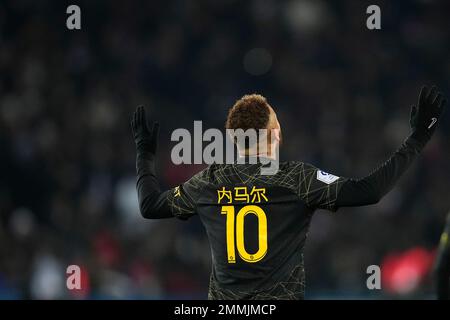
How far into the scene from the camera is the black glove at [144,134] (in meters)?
3.77

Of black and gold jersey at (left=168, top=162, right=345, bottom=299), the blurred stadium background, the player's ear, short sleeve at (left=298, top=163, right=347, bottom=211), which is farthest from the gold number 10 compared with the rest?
the blurred stadium background

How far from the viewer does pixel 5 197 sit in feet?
32.3

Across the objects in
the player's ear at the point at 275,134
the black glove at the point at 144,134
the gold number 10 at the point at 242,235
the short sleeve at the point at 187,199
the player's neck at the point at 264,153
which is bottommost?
the gold number 10 at the point at 242,235

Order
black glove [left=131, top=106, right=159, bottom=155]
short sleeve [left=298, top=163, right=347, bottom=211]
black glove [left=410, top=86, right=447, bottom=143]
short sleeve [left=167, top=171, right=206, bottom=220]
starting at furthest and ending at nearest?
black glove [left=131, top=106, right=159, bottom=155] → short sleeve [left=167, top=171, right=206, bottom=220] → black glove [left=410, top=86, right=447, bottom=143] → short sleeve [left=298, top=163, right=347, bottom=211]

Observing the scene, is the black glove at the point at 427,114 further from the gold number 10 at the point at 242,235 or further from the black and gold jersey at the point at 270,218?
the gold number 10 at the point at 242,235

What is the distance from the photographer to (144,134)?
3787 millimetres

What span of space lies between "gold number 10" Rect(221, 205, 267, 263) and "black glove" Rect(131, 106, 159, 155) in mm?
622

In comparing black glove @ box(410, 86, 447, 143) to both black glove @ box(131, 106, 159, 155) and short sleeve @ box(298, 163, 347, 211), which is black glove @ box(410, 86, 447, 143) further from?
black glove @ box(131, 106, 159, 155)

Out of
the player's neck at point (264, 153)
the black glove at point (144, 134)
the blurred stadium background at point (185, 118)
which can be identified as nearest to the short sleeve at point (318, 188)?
the player's neck at point (264, 153)

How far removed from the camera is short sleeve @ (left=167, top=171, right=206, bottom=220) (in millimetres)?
3490

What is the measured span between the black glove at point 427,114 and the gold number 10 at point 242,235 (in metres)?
0.70

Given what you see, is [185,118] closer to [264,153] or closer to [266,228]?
[264,153]

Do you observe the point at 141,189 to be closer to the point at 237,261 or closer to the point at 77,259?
the point at 237,261

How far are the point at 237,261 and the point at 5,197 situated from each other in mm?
7047
